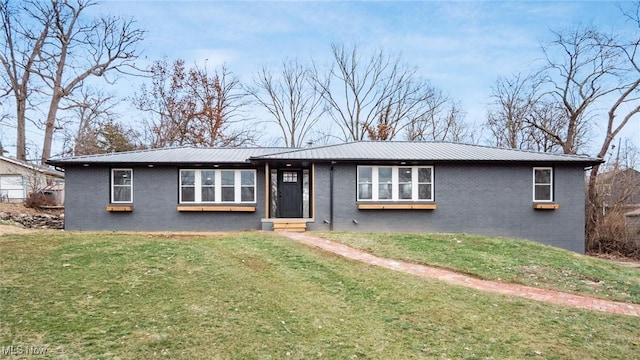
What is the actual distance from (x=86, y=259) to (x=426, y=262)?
654 cm

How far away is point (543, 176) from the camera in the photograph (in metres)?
13.0

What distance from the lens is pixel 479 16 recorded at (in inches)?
566

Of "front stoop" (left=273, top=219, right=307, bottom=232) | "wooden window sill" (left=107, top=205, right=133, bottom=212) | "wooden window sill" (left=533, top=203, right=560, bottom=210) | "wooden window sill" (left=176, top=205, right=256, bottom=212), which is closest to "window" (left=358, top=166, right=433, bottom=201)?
"front stoop" (left=273, top=219, right=307, bottom=232)

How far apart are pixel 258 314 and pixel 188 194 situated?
918 centimetres

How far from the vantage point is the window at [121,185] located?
13.0 meters

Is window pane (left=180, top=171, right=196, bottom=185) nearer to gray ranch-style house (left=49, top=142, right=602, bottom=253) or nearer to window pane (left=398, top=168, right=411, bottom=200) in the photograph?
gray ranch-style house (left=49, top=142, right=602, bottom=253)

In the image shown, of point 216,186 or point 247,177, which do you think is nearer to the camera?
point 216,186

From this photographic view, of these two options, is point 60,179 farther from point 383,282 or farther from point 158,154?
point 383,282

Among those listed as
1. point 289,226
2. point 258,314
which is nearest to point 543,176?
point 289,226

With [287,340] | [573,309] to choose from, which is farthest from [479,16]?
[287,340]

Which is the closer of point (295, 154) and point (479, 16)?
point (295, 154)

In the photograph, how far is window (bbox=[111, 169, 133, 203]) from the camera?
13.0m

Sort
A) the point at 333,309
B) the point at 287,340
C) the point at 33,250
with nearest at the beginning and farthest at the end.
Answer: the point at 287,340
the point at 333,309
the point at 33,250

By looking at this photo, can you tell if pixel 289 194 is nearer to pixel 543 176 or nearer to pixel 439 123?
pixel 543 176
